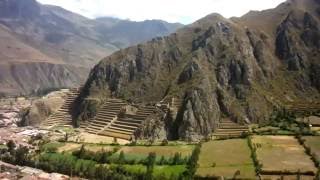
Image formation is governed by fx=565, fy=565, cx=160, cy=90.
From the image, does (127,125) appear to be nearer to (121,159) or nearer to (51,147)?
(51,147)

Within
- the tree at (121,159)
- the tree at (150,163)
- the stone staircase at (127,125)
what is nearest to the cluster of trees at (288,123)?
the stone staircase at (127,125)

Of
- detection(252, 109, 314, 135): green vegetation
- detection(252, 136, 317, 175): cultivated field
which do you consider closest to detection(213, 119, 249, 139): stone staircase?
detection(252, 109, 314, 135): green vegetation

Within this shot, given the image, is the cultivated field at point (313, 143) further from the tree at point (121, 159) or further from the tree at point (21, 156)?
the tree at point (21, 156)

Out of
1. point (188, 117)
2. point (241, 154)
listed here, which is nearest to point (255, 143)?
point (241, 154)

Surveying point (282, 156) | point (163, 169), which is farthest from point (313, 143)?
Answer: point (163, 169)

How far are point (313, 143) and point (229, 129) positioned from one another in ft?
132

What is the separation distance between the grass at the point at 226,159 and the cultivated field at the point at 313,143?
15.0 meters

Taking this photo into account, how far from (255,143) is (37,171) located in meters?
54.4

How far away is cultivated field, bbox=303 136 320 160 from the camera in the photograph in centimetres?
13284

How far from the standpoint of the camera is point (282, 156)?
12988 centimetres

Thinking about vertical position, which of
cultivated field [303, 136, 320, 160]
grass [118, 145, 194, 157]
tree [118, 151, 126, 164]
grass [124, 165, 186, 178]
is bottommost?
grass [118, 145, 194, 157]

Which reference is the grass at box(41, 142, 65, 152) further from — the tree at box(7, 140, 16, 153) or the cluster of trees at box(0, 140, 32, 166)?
the tree at box(7, 140, 16, 153)

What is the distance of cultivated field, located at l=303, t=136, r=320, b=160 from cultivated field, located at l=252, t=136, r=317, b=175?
6.66 ft

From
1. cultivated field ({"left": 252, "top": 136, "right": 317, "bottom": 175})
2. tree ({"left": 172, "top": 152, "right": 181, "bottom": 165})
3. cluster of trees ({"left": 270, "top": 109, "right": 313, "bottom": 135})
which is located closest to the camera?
cultivated field ({"left": 252, "top": 136, "right": 317, "bottom": 175})
